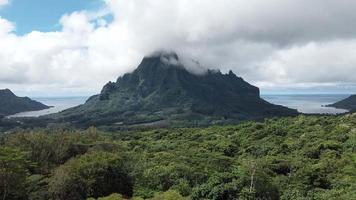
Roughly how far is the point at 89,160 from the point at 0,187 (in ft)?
38.1

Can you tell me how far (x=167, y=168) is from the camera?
70.9 meters

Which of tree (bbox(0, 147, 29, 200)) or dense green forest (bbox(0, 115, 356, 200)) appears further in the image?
dense green forest (bbox(0, 115, 356, 200))

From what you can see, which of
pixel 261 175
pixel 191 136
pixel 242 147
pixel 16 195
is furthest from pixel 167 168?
pixel 191 136

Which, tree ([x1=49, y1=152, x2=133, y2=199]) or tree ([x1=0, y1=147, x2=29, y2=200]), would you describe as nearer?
tree ([x1=0, y1=147, x2=29, y2=200])

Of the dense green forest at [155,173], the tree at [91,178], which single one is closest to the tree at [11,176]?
the dense green forest at [155,173]

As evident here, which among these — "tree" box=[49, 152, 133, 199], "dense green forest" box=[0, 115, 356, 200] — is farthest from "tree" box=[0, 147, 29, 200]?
"tree" box=[49, 152, 133, 199]

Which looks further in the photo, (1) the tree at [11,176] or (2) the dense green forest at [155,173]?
(2) the dense green forest at [155,173]

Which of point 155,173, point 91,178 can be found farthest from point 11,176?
point 155,173

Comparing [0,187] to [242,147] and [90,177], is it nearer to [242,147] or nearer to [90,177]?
[90,177]

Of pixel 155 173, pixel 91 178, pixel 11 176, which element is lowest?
pixel 155 173

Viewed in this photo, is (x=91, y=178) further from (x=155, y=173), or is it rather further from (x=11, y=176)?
(x=155, y=173)

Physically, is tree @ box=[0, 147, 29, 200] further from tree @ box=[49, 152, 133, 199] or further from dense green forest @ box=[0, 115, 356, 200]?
tree @ box=[49, 152, 133, 199]

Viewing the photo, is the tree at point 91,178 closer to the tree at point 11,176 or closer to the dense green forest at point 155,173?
the dense green forest at point 155,173

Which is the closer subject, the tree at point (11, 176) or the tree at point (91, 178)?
the tree at point (11, 176)
